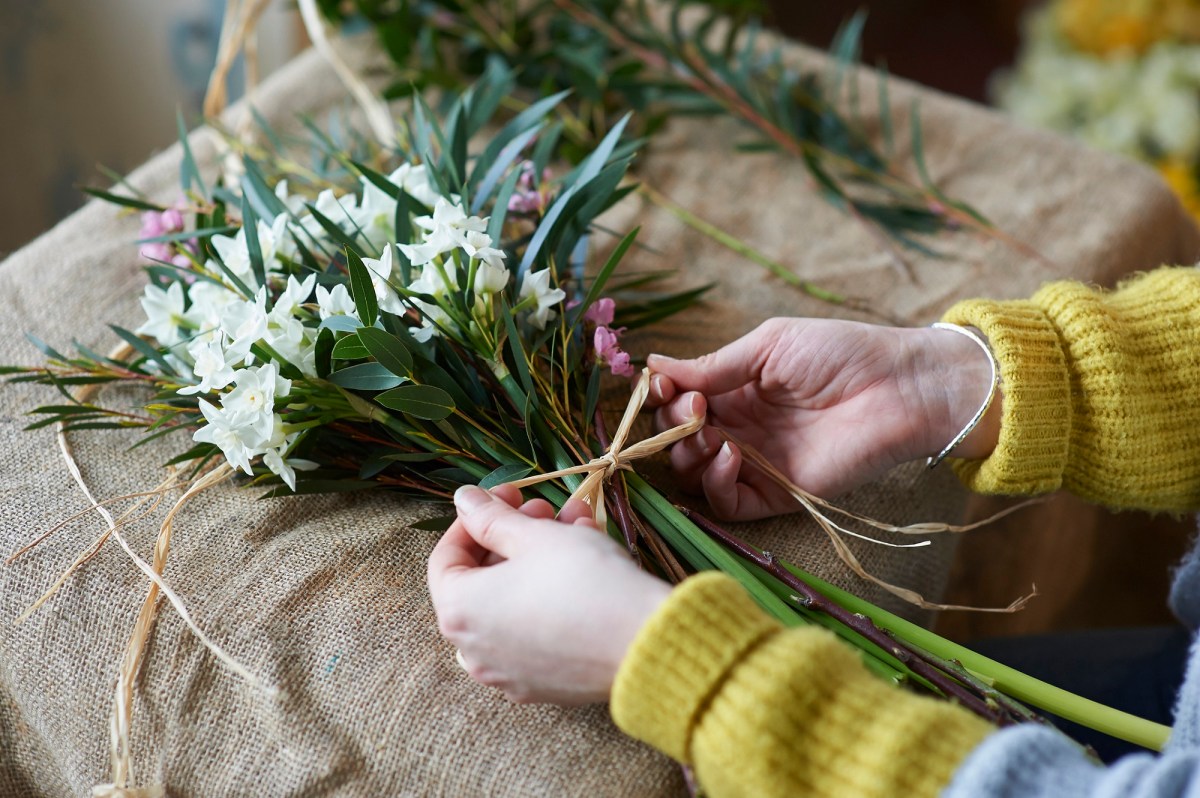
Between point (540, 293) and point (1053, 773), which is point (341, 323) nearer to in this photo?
point (540, 293)

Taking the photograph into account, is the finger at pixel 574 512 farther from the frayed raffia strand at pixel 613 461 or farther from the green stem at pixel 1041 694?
the green stem at pixel 1041 694

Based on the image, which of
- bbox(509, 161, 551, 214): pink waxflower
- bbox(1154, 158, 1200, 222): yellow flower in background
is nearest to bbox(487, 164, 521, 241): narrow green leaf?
bbox(509, 161, 551, 214): pink waxflower

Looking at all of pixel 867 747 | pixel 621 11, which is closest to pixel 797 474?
pixel 867 747

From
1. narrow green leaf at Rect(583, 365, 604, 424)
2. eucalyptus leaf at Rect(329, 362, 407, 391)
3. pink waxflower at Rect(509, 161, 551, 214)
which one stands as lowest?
narrow green leaf at Rect(583, 365, 604, 424)

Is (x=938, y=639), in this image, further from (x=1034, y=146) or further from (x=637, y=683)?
(x=1034, y=146)

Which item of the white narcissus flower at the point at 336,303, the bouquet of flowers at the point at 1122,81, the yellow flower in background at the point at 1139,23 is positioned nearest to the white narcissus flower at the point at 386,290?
the white narcissus flower at the point at 336,303

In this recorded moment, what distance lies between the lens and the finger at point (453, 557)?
1.98ft

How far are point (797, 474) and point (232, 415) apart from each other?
426 millimetres

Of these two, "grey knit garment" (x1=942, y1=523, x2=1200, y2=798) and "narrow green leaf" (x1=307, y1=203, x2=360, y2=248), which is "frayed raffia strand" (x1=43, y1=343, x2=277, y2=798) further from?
"grey knit garment" (x1=942, y1=523, x2=1200, y2=798)

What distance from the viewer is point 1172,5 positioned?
2.07 m

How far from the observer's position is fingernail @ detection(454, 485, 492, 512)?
2.04ft

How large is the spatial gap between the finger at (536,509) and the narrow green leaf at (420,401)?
0.27 ft

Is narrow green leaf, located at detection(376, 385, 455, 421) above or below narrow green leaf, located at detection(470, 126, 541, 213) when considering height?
below

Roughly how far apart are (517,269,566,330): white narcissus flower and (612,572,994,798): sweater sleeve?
0.79 feet
